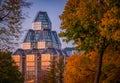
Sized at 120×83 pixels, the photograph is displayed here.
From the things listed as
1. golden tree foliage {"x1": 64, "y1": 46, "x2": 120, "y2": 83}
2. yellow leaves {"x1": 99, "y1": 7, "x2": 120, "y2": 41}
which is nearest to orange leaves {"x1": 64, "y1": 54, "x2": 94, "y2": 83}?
golden tree foliage {"x1": 64, "y1": 46, "x2": 120, "y2": 83}

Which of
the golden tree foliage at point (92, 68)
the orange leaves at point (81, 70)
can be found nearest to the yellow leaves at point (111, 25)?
the golden tree foliage at point (92, 68)

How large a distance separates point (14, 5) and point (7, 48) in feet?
7.47

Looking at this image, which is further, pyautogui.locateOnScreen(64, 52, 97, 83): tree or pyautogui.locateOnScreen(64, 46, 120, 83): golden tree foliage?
pyautogui.locateOnScreen(64, 52, 97, 83): tree

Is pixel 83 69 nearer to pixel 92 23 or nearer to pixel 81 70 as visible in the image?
pixel 81 70

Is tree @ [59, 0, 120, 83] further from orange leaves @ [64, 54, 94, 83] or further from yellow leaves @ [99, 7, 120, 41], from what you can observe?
orange leaves @ [64, 54, 94, 83]

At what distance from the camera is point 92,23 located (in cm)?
2833

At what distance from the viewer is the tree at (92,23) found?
26703 mm

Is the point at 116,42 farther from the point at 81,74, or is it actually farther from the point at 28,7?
the point at 81,74

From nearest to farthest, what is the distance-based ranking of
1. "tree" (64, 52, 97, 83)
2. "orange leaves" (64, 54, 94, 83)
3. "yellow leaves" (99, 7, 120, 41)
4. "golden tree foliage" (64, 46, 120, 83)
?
"yellow leaves" (99, 7, 120, 41), "golden tree foliage" (64, 46, 120, 83), "tree" (64, 52, 97, 83), "orange leaves" (64, 54, 94, 83)

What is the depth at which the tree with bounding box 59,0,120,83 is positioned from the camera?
2670cm

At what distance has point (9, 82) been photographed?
2403 inches

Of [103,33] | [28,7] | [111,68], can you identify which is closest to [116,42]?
[103,33]

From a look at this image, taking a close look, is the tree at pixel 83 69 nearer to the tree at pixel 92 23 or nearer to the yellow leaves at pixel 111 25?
the tree at pixel 92 23

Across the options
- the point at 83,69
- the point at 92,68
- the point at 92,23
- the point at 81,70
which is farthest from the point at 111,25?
the point at 81,70
